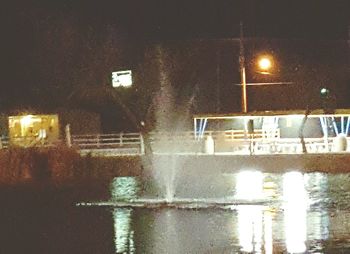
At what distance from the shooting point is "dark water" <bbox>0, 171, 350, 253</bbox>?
15.4 meters

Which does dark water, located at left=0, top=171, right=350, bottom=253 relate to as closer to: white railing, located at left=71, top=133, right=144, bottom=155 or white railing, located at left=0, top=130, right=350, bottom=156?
white railing, located at left=0, top=130, right=350, bottom=156

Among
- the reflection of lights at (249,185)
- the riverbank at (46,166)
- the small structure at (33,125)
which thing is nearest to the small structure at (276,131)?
the reflection of lights at (249,185)

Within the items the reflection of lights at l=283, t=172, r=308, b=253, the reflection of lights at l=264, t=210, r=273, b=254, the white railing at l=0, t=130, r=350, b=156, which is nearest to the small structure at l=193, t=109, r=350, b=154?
the white railing at l=0, t=130, r=350, b=156

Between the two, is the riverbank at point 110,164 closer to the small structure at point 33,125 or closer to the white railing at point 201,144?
the white railing at point 201,144

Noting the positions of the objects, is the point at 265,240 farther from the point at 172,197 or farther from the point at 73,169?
the point at 73,169

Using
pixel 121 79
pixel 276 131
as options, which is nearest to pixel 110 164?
pixel 276 131

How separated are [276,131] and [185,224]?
2597 cm

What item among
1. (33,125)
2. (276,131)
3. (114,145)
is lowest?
(114,145)

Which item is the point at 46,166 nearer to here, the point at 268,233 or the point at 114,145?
the point at 114,145

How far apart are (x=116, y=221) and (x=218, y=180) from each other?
439 inches

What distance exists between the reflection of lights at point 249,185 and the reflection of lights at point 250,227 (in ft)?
8.39

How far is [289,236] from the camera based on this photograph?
16.1 meters

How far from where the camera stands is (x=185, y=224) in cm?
1847

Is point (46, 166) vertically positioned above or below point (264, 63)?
below
